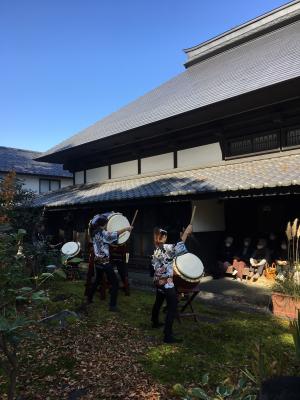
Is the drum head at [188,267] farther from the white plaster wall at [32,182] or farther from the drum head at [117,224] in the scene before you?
the white plaster wall at [32,182]

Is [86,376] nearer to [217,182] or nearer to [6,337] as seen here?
[6,337]

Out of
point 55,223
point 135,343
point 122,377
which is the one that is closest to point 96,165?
point 55,223

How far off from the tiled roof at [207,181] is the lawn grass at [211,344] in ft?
9.24

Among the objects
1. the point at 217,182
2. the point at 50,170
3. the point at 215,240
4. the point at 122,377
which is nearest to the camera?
the point at 122,377

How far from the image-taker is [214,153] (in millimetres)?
11789

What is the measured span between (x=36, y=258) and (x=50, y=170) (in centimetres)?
1954

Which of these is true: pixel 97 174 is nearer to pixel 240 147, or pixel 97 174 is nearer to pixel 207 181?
pixel 240 147

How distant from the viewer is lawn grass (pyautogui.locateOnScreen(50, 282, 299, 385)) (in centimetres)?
466

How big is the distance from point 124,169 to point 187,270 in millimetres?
9091

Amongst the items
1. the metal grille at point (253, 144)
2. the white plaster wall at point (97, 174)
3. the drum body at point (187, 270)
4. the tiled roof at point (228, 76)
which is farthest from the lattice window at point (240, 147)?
the white plaster wall at point (97, 174)

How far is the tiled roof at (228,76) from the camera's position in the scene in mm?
10472

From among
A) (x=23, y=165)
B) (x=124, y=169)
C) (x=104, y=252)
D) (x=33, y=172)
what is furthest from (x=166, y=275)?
(x=23, y=165)

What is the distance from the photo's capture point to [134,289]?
10.3 meters

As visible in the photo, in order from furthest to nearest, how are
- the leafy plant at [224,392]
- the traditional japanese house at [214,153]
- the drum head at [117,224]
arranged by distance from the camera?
the traditional japanese house at [214,153] < the drum head at [117,224] < the leafy plant at [224,392]
